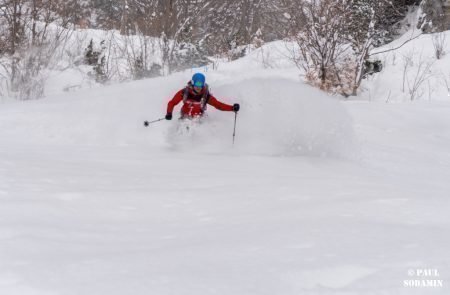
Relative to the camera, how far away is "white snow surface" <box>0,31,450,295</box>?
6.82 ft

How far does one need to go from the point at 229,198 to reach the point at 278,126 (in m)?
3.64

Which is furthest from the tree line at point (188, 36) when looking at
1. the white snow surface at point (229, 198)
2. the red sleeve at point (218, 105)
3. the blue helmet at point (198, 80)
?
the blue helmet at point (198, 80)

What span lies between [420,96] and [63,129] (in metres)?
8.28

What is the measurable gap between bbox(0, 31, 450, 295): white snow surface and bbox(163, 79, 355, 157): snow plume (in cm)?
2

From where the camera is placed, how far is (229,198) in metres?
4.13

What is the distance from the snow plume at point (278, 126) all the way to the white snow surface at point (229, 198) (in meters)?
0.02

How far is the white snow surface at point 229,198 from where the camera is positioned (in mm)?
2080

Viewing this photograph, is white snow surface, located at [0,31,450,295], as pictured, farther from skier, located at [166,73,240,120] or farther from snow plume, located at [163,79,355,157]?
skier, located at [166,73,240,120]

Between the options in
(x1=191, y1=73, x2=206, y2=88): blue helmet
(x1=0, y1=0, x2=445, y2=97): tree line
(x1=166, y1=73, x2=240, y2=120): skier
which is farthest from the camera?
(x1=0, y1=0, x2=445, y2=97): tree line

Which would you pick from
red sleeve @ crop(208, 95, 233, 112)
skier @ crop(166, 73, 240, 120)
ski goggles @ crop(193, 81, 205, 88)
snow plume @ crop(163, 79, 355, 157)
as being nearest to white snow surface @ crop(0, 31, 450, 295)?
snow plume @ crop(163, 79, 355, 157)

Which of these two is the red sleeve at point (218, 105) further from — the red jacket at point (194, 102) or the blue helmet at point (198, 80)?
the blue helmet at point (198, 80)

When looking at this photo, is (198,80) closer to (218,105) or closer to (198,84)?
(198,84)

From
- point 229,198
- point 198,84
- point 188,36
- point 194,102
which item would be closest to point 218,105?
point 194,102

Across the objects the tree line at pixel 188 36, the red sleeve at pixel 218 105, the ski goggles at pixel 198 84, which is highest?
the tree line at pixel 188 36
